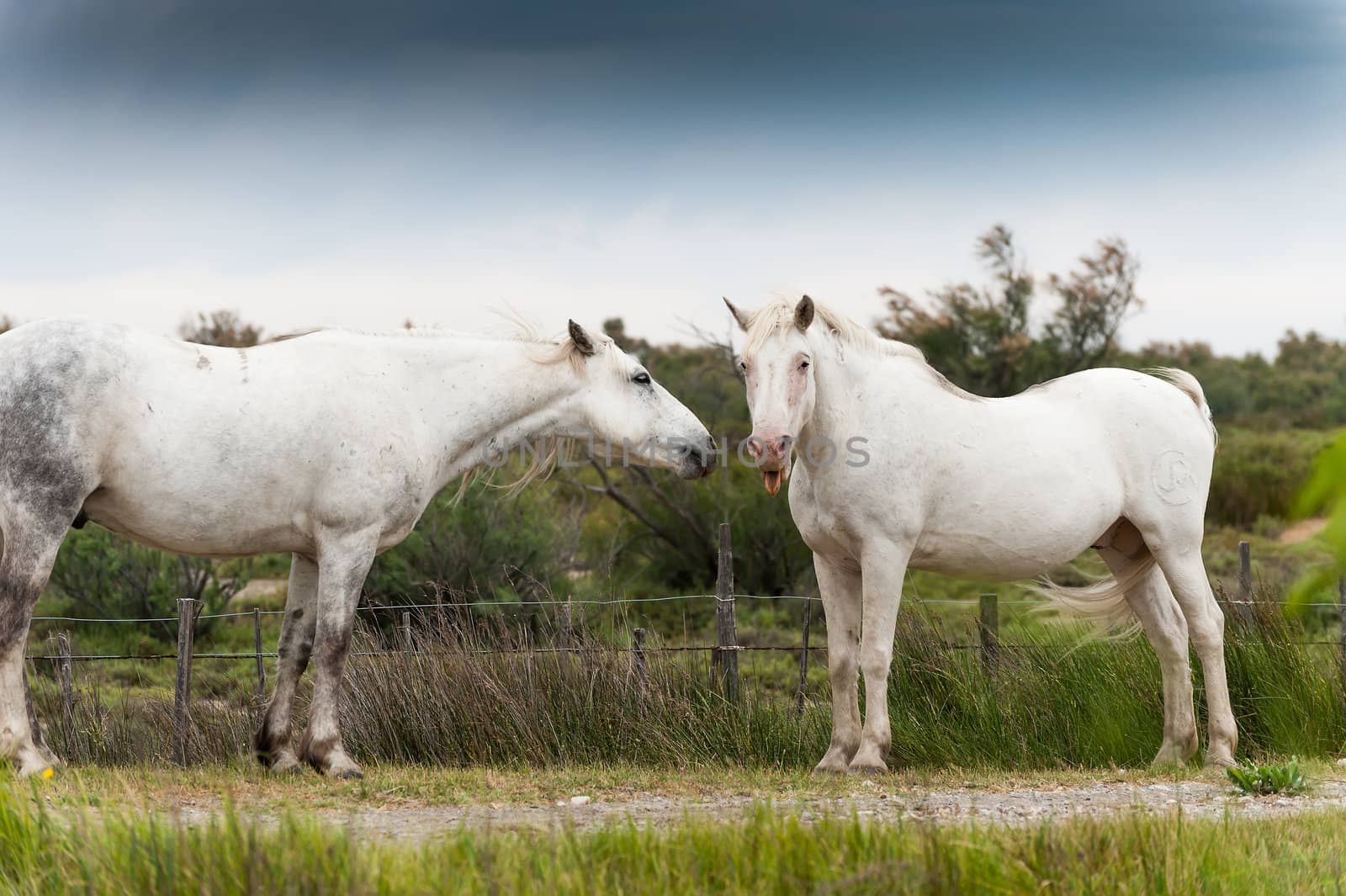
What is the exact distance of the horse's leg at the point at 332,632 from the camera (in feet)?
19.7

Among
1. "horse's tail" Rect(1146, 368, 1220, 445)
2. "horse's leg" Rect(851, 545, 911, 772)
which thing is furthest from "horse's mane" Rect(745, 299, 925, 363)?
"horse's tail" Rect(1146, 368, 1220, 445)

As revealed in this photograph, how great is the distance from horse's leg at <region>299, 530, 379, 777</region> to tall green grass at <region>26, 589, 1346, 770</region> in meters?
1.15

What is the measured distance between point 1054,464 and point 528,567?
9.20 m

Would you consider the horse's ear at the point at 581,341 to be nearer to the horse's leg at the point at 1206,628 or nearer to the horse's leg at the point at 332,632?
the horse's leg at the point at 332,632

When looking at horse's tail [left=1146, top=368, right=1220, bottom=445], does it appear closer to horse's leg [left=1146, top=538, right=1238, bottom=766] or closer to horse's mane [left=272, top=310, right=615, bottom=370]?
horse's leg [left=1146, top=538, right=1238, bottom=766]

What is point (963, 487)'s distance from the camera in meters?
6.69

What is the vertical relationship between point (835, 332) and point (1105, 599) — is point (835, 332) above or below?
above

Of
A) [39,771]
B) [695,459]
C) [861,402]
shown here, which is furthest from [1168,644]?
[39,771]

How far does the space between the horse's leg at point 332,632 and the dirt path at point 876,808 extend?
1000mm

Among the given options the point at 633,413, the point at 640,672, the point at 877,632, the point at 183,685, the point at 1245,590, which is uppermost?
the point at 633,413

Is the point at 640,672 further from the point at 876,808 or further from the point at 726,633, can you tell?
the point at 876,808

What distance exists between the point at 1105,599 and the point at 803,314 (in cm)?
275

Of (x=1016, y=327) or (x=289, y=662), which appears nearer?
(x=289, y=662)

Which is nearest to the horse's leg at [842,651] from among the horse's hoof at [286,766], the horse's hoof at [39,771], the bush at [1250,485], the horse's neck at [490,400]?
the horse's neck at [490,400]
